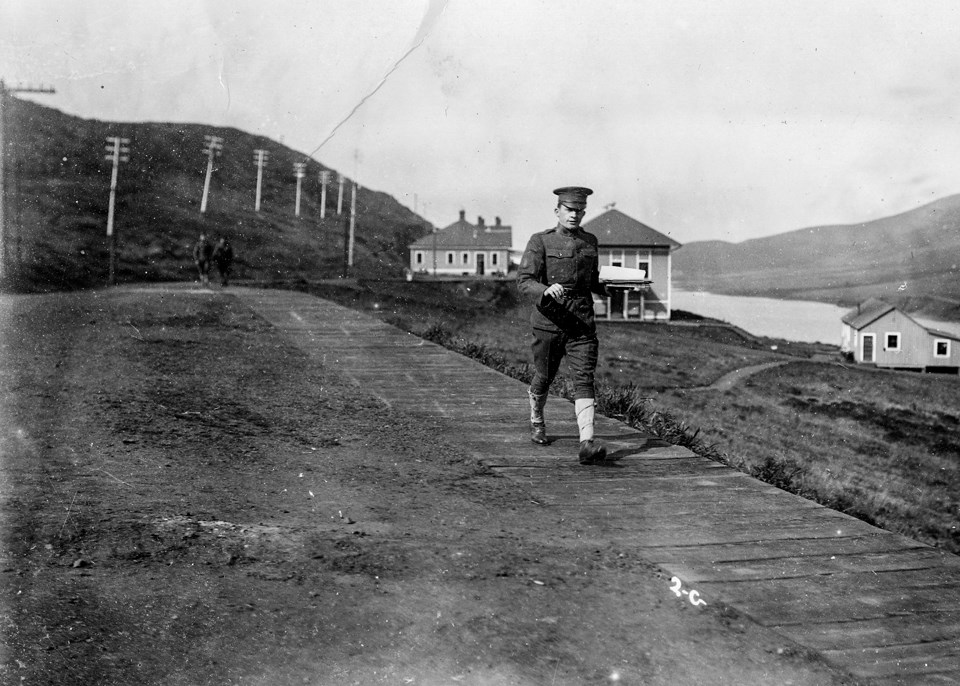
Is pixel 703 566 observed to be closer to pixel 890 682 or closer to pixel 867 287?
pixel 890 682

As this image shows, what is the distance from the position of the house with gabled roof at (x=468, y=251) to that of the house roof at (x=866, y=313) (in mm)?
25993

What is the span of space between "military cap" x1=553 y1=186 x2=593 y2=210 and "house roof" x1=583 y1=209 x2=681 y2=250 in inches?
1753

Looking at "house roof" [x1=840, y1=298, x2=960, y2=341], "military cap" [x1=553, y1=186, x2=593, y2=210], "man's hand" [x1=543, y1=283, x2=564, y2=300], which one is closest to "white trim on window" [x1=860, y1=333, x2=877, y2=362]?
"house roof" [x1=840, y1=298, x2=960, y2=341]

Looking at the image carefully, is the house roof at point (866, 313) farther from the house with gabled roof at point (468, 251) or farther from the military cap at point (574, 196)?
the military cap at point (574, 196)

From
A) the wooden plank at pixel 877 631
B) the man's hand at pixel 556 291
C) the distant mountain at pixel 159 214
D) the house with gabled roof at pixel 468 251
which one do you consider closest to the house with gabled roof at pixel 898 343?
the house with gabled roof at pixel 468 251

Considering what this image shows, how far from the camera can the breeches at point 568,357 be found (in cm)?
555

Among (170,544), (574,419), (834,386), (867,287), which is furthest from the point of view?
(867,287)

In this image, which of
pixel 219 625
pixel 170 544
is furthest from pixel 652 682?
pixel 170 544

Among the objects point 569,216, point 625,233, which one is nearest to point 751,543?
point 569,216

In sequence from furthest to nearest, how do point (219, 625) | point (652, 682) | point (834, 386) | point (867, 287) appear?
point (867, 287) < point (834, 386) < point (219, 625) < point (652, 682)

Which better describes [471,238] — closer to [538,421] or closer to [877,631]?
[538,421]

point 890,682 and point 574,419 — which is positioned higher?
point 574,419

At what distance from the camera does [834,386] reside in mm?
32656

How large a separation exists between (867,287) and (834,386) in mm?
54346
